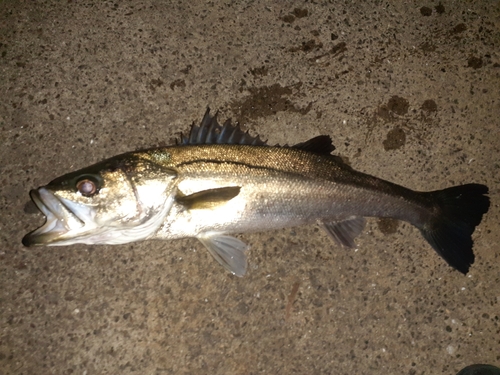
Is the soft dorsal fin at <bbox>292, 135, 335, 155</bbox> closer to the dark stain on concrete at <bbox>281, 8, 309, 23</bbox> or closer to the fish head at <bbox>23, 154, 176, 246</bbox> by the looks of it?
the fish head at <bbox>23, 154, 176, 246</bbox>

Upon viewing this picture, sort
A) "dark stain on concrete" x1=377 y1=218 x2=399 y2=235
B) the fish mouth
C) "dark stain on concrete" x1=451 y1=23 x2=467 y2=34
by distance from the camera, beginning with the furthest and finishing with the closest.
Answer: "dark stain on concrete" x1=451 y1=23 x2=467 y2=34 < "dark stain on concrete" x1=377 y1=218 x2=399 y2=235 < the fish mouth

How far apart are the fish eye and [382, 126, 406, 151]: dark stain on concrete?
2321mm

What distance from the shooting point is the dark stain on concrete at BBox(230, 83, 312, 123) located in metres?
3.03

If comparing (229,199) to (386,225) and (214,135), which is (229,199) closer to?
(214,135)

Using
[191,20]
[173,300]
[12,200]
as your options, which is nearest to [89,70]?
[191,20]

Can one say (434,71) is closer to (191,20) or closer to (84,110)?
(191,20)

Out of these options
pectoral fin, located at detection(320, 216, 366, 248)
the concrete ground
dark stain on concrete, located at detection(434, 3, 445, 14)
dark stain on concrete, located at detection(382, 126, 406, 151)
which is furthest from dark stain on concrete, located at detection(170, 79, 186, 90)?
dark stain on concrete, located at detection(434, 3, 445, 14)

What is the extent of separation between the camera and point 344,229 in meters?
2.79

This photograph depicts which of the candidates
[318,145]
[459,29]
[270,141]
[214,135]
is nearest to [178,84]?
[214,135]

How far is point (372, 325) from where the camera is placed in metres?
2.92

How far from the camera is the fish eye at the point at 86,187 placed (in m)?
2.29

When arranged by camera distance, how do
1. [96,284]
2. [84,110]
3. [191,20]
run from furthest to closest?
[191,20], [84,110], [96,284]

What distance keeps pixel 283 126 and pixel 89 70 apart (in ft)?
5.50

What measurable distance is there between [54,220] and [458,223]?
9.37ft
